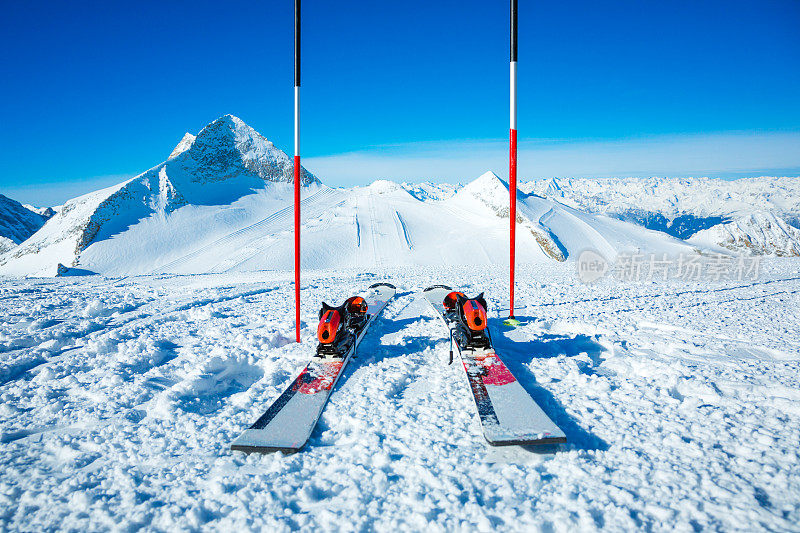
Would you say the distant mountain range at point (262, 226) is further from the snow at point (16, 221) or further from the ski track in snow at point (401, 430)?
the snow at point (16, 221)

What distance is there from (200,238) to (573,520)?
Result: 39342 millimetres

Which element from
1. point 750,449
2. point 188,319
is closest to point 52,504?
point 750,449

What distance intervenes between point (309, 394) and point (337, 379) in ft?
1.73

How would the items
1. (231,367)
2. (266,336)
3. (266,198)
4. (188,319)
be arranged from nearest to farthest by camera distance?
1. (231,367)
2. (266,336)
3. (188,319)
4. (266,198)

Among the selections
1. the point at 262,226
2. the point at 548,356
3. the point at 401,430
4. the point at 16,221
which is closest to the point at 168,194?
the point at 262,226

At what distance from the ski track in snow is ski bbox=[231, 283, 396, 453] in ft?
0.47

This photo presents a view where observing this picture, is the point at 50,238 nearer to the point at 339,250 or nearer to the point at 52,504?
the point at 339,250

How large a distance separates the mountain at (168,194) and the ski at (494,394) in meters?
36.2

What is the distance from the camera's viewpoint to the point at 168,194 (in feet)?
137

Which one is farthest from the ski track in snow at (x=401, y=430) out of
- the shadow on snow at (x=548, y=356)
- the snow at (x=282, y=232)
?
the snow at (x=282, y=232)

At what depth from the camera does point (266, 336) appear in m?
7.29

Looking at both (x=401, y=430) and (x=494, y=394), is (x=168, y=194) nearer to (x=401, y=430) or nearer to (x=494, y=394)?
(x=401, y=430)

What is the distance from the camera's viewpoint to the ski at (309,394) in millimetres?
3777

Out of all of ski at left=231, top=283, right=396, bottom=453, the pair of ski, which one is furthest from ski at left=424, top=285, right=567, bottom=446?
ski at left=231, top=283, right=396, bottom=453
